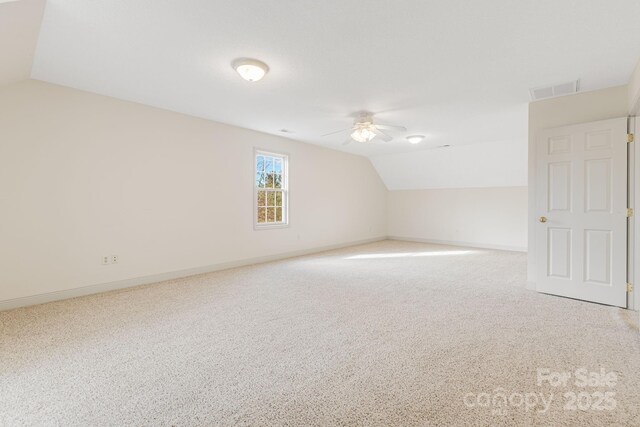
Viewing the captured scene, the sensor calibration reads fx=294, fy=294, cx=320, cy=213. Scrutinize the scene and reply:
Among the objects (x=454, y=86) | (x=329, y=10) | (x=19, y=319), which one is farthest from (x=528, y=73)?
(x=19, y=319)

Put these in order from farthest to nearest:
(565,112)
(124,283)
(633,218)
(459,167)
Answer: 1. (459,167)
2. (124,283)
3. (565,112)
4. (633,218)

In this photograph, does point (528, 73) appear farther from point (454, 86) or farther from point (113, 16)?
point (113, 16)

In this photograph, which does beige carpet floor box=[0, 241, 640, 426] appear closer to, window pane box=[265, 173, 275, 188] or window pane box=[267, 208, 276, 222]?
window pane box=[267, 208, 276, 222]

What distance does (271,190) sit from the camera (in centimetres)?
585

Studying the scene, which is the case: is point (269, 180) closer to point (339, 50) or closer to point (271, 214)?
point (271, 214)

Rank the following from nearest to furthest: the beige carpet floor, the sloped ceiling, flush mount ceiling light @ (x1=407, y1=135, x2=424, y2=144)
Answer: the beige carpet floor < the sloped ceiling < flush mount ceiling light @ (x1=407, y1=135, x2=424, y2=144)

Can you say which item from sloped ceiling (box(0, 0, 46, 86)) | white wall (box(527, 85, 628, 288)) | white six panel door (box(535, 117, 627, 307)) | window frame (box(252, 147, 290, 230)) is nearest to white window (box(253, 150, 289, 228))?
window frame (box(252, 147, 290, 230))

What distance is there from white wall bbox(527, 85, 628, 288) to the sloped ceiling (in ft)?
16.1

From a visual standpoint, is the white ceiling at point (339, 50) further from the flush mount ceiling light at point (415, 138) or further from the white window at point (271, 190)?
the white window at point (271, 190)

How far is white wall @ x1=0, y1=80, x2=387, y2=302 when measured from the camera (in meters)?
3.18

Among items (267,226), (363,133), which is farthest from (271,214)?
(363,133)

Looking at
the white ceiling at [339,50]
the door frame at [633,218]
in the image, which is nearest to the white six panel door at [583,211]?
the door frame at [633,218]

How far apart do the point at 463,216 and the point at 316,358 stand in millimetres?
6852

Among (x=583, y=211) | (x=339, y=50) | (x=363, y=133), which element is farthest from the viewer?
(x=363, y=133)
